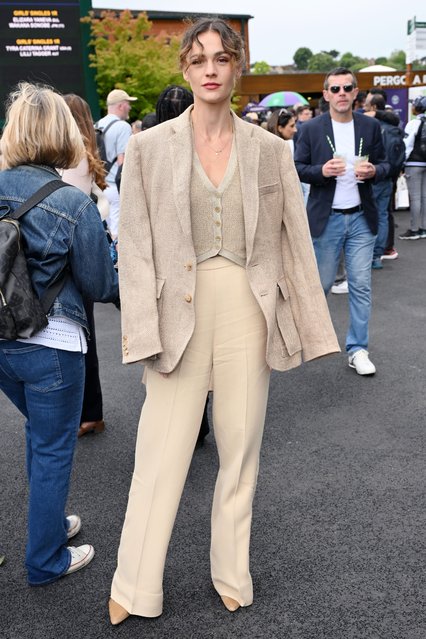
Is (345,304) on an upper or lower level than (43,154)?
lower

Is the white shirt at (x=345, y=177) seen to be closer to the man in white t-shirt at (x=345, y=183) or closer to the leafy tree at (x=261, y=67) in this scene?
the man in white t-shirt at (x=345, y=183)

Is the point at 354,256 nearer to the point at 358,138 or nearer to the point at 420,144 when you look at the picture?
the point at 358,138

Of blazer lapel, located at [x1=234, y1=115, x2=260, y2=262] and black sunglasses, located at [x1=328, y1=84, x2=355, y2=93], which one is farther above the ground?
black sunglasses, located at [x1=328, y1=84, x2=355, y2=93]

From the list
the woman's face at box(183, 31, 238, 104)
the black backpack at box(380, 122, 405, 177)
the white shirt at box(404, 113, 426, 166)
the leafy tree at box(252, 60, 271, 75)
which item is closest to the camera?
the woman's face at box(183, 31, 238, 104)

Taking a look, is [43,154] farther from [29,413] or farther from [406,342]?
[406,342]

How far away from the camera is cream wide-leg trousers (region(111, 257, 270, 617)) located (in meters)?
2.49

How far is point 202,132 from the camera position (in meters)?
2.46

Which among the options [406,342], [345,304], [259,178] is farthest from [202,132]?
[345,304]

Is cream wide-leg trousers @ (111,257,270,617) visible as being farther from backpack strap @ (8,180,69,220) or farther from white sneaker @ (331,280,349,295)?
white sneaker @ (331,280,349,295)

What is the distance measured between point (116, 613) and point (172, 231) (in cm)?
148

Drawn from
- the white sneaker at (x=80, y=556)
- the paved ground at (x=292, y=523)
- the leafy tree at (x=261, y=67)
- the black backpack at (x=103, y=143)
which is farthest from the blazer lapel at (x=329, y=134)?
the leafy tree at (x=261, y=67)

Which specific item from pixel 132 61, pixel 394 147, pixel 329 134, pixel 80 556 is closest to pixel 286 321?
pixel 80 556

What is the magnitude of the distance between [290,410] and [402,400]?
31.4 inches

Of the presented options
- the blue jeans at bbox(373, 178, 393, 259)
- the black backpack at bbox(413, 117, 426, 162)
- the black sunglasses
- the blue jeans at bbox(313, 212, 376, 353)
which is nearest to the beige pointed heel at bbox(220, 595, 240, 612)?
the blue jeans at bbox(313, 212, 376, 353)
